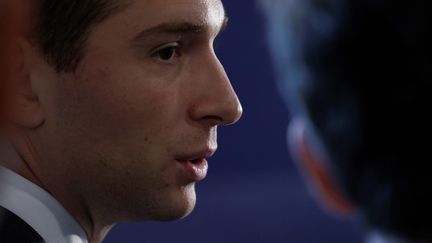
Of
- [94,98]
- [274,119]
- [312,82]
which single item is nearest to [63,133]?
[94,98]

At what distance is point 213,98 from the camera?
4.50ft

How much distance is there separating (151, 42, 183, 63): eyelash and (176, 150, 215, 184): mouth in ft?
0.51

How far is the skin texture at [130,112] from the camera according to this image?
134 centimetres

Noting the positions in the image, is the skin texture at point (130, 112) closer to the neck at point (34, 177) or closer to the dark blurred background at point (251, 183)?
the neck at point (34, 177)

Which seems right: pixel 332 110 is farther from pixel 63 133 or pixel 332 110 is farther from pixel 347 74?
pixel 63 133

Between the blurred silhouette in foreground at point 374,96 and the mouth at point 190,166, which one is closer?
the blurred silhouette in foreground at point 374,96

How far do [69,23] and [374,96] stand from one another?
29.5 inches

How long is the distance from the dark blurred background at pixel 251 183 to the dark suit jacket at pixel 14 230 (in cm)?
162

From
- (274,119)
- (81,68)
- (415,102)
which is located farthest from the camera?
(274,119)

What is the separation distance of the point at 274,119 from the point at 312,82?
2.23 meters

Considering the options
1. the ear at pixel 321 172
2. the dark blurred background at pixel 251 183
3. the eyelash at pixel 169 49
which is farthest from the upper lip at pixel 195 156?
the dark blurred background at pixel 251 183

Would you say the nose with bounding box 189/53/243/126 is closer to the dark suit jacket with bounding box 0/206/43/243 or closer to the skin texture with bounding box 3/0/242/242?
the skin texture with bounding box 3/0/242/242

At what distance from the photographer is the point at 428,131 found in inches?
26.2

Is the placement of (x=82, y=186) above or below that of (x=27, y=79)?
below
